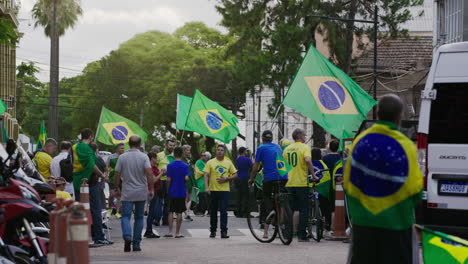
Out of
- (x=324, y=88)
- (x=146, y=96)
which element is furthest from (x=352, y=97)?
(x=146, y=96)

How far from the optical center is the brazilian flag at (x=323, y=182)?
18.9 metres

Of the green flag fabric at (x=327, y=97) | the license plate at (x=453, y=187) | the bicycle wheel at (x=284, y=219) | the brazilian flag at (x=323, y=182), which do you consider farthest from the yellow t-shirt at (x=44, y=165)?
the license plate at (x=453, y=187)

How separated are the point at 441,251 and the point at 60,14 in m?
53.1

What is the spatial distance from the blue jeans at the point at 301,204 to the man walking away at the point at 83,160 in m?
3.38

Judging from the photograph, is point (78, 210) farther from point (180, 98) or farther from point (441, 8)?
point (441, 8)

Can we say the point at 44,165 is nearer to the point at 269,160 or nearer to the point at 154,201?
the point at 154,201

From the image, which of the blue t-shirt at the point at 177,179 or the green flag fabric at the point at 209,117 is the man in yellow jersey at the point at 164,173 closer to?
the blue t-shirt at the point at 177,179

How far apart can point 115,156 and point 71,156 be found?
808 centimetres

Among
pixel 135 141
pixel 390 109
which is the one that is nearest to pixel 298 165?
pixel 135 141

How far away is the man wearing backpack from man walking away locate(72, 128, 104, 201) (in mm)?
161

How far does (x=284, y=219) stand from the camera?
17062mm

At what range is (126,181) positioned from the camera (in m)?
15.8

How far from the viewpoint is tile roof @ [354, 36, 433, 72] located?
5366cm

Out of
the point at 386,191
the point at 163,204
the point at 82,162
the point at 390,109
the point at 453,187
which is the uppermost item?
the point at 390,109
